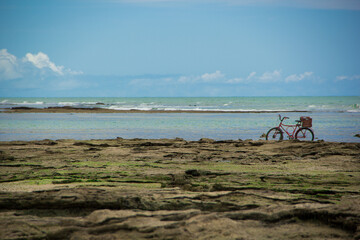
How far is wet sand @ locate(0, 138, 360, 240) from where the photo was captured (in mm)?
2807

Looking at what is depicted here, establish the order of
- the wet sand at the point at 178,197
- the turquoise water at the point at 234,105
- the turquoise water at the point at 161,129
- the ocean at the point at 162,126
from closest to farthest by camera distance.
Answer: the wet sand at the point at 178,197 → the turquoise water at the point at 161,129 → the ocean at the point at 162,126 → the turquoise water at the point at 234,105

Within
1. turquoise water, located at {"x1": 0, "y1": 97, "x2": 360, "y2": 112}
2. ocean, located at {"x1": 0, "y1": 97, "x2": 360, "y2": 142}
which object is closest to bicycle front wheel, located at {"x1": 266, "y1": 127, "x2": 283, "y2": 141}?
ocean, located at {"x1": 0, "y1": 97, "x2": 360, "y2": 142}

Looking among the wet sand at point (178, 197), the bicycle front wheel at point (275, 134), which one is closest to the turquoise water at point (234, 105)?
Answer: the bicycle front wheel at point (275, 134)

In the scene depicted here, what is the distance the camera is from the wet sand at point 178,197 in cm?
281

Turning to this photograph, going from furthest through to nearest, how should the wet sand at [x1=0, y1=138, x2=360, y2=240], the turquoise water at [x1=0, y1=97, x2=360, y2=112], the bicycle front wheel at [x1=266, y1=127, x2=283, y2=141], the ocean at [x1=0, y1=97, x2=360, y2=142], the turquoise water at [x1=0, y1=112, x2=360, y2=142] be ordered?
1. the turquoise water at [x1=0, y1=97, x2=360, y2=112]
2. the ocean at [x1=0, y1=97, x2=360, y2=142]
3. the turquoise water at [x1=0, y1=112, x2=360, y2=142]
4. the bicycle front wheel at [x1=266, y1=127, x2=283, y2=141]
5. the wet sand at [x1=0, y1=138, x2=360, y2=240]

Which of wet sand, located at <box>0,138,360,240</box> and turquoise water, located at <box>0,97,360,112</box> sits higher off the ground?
turquoise water, located at <box>0,97,360,112</box>

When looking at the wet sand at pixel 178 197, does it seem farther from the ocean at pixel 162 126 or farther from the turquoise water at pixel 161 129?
the ocean at pixel 162 126

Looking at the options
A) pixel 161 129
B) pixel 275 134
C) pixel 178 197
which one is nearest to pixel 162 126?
pixel 161 129

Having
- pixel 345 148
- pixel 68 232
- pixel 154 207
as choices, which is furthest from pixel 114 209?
pixel 345 148

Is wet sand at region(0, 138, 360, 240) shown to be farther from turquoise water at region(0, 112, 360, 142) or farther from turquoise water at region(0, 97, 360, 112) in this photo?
turquoise water at region(0, 97, 360, 112)

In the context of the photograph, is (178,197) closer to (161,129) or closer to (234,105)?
(161,129)

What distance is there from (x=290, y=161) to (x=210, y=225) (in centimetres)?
439

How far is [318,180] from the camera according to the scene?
15.8ft

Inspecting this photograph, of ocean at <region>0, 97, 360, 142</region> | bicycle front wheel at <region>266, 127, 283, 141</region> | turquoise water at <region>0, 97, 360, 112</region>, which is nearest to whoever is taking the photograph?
bicycle front wheel at <region>266, 127, 283, 141</region>
